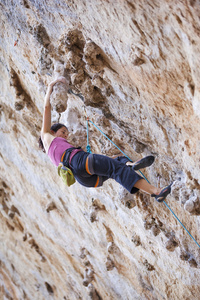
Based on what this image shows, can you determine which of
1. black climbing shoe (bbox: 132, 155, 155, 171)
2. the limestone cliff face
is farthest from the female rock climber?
the limestone cliff face

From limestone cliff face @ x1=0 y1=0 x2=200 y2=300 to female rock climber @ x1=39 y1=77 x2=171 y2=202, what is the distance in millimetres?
141

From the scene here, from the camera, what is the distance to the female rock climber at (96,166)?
2.27 metres

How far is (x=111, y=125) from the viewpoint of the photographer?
9.25 ft

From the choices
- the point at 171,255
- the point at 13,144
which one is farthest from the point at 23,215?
the point at 171,255

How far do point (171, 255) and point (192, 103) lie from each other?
157 cm

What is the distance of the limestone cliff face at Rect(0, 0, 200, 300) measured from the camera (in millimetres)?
1877

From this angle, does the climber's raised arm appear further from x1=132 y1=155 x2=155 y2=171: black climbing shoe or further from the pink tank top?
x1=132 y1=155 x2=155 y2=171: black climbing shoe

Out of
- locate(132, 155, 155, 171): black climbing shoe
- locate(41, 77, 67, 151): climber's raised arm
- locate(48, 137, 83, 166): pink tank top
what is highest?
locate(41, 77, 67, 151): climber's raised arm

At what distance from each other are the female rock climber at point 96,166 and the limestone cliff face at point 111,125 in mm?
141

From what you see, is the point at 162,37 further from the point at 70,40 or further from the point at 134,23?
the point at 70,40

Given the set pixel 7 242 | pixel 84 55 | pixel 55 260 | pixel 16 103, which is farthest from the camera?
pixel 7 242

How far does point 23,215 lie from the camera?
549 centimetres

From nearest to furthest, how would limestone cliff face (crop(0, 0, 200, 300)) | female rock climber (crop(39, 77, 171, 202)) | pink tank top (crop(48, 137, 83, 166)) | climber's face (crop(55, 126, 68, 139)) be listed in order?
limestone cliff face (crop(0, 0, 200, 300)) < female rock climber (crop(39, 77, 171, 202)) < pink tank top (crop(48, 137, 83, 166)) < climber's face (crop(55, 126, 68, 139))

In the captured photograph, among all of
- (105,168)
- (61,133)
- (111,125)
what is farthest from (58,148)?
(111,125)
